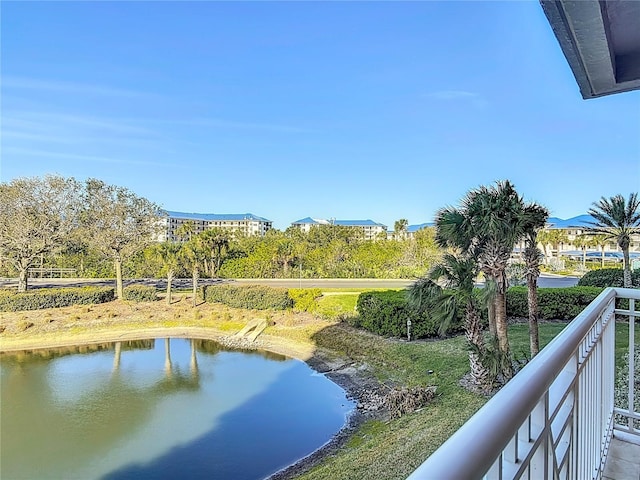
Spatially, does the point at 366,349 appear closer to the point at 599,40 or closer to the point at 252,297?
the point at 252,297

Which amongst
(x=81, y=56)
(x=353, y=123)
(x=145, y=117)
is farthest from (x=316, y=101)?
(x=81, y=56)

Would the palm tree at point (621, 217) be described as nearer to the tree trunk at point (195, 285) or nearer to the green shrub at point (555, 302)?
the green shrub at point (555, 302)

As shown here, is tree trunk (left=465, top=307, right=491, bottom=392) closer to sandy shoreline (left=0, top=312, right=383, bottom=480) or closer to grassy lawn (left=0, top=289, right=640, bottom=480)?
grassy lawn (left=0, top=289, right=640, bottom=480)

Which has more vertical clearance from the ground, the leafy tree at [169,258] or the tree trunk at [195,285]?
the leafy tree at [169,258]

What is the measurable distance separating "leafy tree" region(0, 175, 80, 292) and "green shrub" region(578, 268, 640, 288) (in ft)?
57.1

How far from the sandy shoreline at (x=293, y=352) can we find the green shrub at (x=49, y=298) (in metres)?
1.79

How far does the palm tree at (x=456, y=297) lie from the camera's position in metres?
5.59

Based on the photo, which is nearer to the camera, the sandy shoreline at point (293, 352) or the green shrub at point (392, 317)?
the sandy shoreline at point (293, 352)

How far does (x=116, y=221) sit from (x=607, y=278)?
16.6 meters

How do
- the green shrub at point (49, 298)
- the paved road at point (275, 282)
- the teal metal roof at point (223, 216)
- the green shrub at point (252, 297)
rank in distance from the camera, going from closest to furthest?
the green shrub at point (49, 298) < the green shrub at point (252, 297) < the paved road at point (275, 282) < the teal metal roof at point (223, 216)

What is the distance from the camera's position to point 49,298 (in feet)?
43.3

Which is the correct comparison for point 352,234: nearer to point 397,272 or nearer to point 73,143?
point 397,272

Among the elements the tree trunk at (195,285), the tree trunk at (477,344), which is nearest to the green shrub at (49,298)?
the tree trunk at (195,285)

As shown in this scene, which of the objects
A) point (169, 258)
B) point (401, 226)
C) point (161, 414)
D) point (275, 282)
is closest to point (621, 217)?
point (161, 414)
